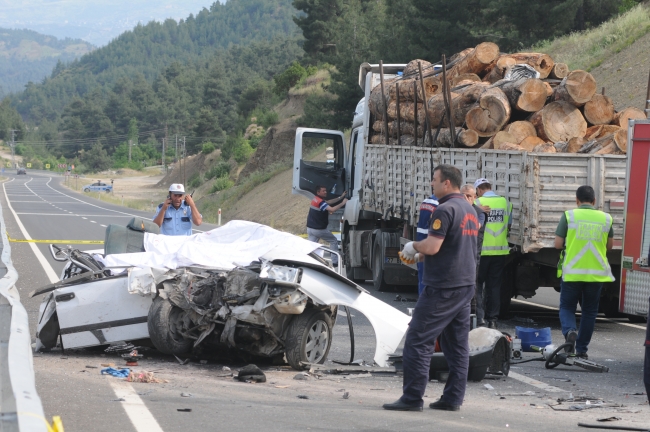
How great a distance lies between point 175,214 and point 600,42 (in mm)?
29163

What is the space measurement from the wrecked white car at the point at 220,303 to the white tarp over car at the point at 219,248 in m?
0.01

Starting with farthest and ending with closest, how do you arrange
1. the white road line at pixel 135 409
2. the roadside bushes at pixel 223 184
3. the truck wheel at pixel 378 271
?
the roadside bushes at pixel 223 184 → the truck wheel at pixel 378 271 → the white road line at pixel 135 409

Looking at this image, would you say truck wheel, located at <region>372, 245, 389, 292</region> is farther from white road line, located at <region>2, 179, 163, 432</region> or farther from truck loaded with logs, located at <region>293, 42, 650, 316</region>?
white road line, located at <region>2, 179, 163, 432</region>

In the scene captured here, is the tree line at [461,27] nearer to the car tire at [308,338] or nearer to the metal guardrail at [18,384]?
the car tire at [308,338]

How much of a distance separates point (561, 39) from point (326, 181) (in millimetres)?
24166

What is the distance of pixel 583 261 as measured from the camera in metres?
9.27

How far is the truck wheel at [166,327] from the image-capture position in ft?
26.2

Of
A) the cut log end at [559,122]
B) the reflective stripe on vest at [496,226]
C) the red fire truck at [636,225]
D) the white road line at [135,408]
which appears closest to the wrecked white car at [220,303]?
the white road line at [135,408]

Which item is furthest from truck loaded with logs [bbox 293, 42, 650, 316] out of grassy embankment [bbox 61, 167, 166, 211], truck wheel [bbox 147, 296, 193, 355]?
grassy embankment [bbox 61, 167, 166, 211]

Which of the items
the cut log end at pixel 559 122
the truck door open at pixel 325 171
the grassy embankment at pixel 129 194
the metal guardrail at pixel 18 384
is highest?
the cut log end at pixel 559 122

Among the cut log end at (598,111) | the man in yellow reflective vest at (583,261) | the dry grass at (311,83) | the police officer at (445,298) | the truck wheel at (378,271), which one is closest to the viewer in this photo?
the police officer at (445,298)

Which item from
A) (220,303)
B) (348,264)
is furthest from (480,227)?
(348,264)

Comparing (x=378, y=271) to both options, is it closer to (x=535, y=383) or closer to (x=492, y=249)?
(x=492, y=249)

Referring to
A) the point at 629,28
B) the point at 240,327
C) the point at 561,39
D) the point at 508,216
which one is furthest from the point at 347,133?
the point at 240,327
